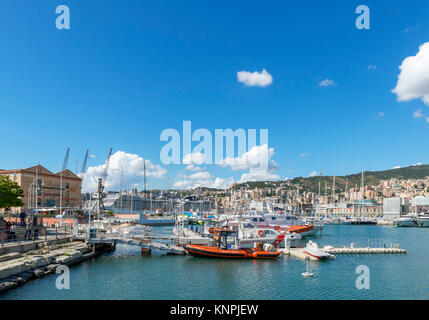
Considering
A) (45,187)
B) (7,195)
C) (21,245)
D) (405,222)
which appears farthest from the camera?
(405,222)

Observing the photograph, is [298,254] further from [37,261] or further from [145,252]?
[37,261]

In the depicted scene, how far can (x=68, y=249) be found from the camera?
3170 cm

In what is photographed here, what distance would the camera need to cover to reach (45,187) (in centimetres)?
7588

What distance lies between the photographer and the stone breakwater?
67.9 ft

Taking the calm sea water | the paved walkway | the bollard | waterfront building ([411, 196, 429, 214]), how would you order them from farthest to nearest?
1. waterfront building ([411, 196, 429, 214])
2. the bollard
3. the paved walkway
4. the calm sea water

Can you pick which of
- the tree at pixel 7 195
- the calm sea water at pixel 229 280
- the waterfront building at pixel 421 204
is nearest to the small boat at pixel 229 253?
the calm sea water at pixel 229 280

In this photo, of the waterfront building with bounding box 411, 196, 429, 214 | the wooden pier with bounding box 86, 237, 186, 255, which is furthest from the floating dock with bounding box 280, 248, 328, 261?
the waterfront building with bounding box 411, 196, 429, 214

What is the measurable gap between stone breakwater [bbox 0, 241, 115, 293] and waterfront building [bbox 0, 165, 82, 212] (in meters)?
33.4

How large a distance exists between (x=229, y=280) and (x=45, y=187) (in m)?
65.4

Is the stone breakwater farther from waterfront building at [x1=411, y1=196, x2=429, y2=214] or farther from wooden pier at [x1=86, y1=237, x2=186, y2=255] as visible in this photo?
waterfront building at [x1=411, y1=196, x2=429, y2=214]

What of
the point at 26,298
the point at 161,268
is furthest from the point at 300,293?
the point at 26,298

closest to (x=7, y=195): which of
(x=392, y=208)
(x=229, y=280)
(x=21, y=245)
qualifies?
(x=21, y=245)

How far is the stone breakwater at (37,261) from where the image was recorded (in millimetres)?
20703
